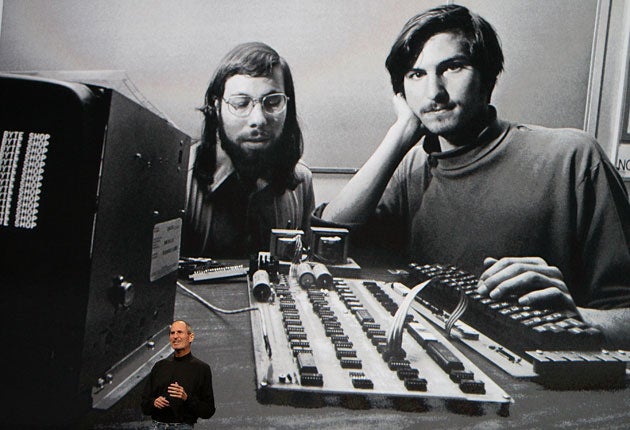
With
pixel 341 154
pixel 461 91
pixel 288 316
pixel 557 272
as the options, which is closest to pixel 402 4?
pixel 461 91

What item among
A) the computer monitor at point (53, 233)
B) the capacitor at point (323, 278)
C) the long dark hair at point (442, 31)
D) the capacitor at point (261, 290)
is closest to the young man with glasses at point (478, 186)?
the long dark hair at point (442, 31)

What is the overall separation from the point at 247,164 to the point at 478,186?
2.16 feet

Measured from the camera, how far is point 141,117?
Answer: 77cm

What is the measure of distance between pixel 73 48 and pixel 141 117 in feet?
2.85

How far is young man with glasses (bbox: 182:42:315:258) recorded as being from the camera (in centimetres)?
152

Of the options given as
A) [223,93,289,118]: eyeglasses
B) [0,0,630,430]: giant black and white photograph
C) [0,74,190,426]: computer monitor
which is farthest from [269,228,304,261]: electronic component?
[0,74,190,426]: computer monitor

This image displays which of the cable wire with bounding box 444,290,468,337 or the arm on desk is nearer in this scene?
the cable wire with bounding box 444,290,468,337

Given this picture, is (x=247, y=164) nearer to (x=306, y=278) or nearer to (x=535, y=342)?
(x=306, y=278)

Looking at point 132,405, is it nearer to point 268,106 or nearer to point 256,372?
point 256,372

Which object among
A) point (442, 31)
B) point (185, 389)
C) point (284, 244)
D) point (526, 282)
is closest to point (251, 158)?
point (284, 244)

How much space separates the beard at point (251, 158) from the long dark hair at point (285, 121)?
15mm

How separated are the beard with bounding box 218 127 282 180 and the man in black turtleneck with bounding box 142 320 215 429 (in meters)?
0.85

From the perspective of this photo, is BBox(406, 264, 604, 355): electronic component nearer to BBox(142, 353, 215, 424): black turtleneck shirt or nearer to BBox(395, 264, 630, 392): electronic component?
BBox(395, 264, 630, 392): electronic component

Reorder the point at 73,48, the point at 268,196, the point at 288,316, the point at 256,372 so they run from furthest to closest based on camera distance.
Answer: the point at 268,196
the point at 73,48
the point at 288,316
the point at 256,372
